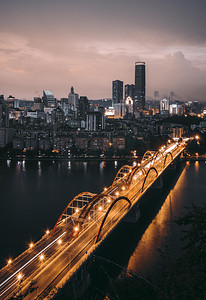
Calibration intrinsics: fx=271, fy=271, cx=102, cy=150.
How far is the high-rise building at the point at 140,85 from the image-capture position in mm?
119750

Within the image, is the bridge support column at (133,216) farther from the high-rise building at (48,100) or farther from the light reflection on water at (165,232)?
the high-rise building at (48,100)

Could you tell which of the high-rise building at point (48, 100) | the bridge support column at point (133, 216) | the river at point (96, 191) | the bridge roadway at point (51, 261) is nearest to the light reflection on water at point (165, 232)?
the river at point (96, 191)

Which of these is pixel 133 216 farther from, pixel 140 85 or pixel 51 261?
pixel 140 85

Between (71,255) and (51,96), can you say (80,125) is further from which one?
(71,255)

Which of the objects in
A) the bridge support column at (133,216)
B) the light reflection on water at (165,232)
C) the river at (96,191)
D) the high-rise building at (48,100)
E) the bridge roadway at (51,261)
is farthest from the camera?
the high-rise building at (48,100)

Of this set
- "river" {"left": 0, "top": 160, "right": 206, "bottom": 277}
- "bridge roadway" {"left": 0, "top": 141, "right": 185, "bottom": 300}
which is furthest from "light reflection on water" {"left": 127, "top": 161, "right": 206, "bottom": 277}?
"bridge roadway" {"left": 0, "top": 141, "right": 185, "bottom": 300}

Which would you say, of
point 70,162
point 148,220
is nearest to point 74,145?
point 70,162

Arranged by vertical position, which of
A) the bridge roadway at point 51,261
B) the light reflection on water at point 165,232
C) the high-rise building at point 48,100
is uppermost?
the high-rise building at point 48,100

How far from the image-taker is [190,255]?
4727mm

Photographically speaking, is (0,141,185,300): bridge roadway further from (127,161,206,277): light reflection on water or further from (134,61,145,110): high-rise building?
(134,61,145,110): high-rise building

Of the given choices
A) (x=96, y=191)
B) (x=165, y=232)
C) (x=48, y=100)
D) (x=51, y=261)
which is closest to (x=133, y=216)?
(x=165, y=232)

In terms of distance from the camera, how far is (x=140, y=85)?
4958 inches

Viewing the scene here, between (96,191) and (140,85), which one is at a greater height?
(140,85)

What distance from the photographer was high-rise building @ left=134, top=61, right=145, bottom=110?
393 ft
